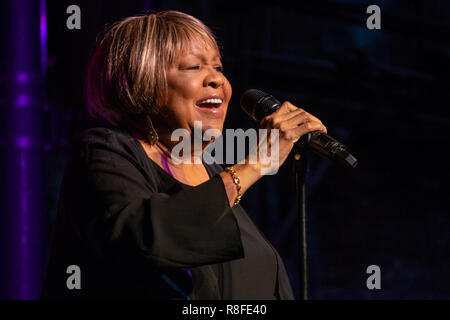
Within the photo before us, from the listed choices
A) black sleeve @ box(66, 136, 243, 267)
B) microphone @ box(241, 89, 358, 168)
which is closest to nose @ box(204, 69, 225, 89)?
microphone @ box(241, 89, 358, 168)

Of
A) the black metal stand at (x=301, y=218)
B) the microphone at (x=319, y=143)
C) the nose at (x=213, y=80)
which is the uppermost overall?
the nose at (x=213, y=80)

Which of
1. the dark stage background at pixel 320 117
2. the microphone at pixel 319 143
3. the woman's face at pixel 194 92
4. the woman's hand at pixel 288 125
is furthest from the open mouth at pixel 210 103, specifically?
the dark stage background at pixel 320 117

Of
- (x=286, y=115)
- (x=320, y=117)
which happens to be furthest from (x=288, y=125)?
(x=320, y=117)

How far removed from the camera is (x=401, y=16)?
406 cm

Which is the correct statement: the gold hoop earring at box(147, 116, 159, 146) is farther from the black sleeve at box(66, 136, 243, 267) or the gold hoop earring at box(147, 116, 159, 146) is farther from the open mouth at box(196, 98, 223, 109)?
the black sleeve at box(66, 136, 243, 267)

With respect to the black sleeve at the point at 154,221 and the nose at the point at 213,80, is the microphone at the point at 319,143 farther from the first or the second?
the black sleeve at the point at 154,221

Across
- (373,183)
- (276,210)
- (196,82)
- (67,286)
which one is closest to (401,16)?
(276,210)

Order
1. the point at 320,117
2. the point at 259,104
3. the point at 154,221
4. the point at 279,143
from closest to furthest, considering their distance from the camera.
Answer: the point at 154,221 → the point at 279,143 → the point at 259,104 → the point at 320,117

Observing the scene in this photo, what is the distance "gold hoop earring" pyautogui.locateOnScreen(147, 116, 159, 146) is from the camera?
1509mm

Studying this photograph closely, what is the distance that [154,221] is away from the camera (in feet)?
3.70

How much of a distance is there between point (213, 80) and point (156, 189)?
1.07 feet

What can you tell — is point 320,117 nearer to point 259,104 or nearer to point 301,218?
point 259,104

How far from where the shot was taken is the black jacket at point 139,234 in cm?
114
